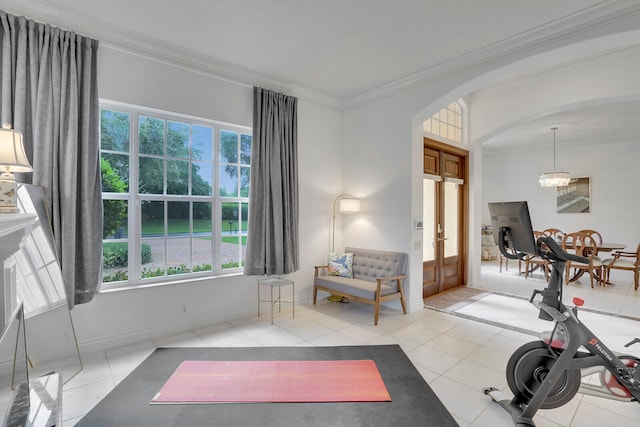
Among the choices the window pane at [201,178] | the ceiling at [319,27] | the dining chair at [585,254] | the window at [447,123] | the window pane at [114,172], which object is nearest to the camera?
the ceiling at [319,27]

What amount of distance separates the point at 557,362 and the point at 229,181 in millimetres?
3681

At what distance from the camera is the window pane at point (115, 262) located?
3256 millimetres

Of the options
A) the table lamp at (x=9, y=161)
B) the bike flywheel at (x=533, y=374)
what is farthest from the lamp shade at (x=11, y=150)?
the bike flywheel at (x=533, y=374)

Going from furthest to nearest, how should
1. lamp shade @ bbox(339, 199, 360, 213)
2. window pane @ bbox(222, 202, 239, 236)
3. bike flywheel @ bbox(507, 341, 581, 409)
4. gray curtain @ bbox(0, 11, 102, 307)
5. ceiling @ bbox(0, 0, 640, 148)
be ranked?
lamp shade @ bbox(339, 199, 360, 213)
window pane @ bbox(222, 202, 239, 236)
ceiling @ bbox(0, 0, 640, 148)
gray curtain @ bbox(0, 11, 102, 307)
bike flywheel @ bbox(507, 341, 581, 409)

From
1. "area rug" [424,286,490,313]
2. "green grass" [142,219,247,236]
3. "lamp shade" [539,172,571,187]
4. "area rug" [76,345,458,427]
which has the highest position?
"lamp shade" [539,172,571,187]

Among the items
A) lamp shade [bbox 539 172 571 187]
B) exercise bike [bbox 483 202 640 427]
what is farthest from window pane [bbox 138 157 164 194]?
lamp shade [bbox 539 172 571 187]

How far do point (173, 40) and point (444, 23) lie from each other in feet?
9.01

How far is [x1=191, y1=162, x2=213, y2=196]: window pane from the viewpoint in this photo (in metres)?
3.80

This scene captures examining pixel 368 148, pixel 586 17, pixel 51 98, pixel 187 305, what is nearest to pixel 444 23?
pixel 586 17

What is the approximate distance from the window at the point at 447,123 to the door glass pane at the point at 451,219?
830 millimetres

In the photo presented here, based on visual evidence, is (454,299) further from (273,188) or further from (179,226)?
(179,226)

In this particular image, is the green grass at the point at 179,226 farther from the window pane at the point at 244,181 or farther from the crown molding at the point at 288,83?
the crown molding at the point at 288,83

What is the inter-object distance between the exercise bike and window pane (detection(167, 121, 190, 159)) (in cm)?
340

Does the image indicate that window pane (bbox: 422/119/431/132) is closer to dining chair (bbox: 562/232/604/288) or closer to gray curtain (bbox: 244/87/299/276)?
gray curtain (bbox: 244/87/299/276)
